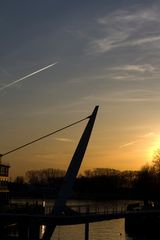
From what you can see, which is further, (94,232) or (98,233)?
(94,232)

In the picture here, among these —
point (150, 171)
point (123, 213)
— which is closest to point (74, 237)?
point (123, 213)

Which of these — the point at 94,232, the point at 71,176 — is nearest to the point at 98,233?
the point at 94,232

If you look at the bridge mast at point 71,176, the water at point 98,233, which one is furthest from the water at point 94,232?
the bridge mast at point 71,176

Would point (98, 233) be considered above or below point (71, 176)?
below

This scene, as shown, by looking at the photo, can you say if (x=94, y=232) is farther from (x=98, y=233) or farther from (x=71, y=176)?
(x=71, y=176)

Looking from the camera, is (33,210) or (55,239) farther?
(55,239)

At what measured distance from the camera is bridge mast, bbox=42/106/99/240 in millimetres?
51812

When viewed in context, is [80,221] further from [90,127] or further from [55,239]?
[55,239]

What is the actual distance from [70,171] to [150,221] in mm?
38709

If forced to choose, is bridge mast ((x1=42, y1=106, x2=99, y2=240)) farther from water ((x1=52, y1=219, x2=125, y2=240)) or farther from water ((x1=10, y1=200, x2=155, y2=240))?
water ((x1=52, y1=219, x2=125, y2=240))

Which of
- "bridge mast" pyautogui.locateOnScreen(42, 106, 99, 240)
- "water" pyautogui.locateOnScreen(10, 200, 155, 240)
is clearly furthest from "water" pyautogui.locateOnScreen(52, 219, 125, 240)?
"bridge mast" pyautogui.locateOnScreen(42, 106, 99, 240)

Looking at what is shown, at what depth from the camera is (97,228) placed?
9150 centimetres

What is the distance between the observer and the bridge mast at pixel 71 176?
51812 mm

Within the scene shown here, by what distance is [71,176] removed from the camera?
177 feet
